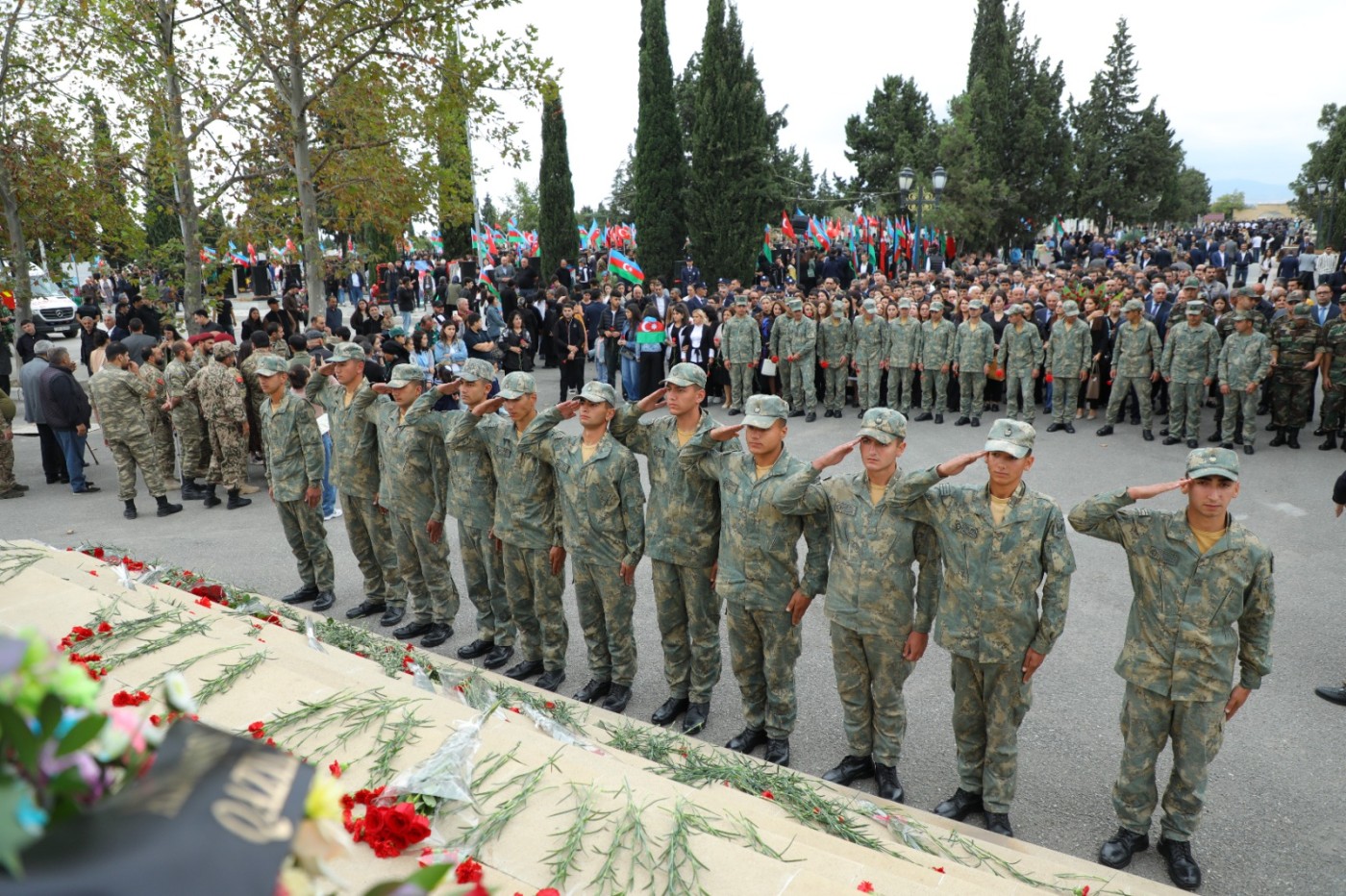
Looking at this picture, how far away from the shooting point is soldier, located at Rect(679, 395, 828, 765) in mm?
5164

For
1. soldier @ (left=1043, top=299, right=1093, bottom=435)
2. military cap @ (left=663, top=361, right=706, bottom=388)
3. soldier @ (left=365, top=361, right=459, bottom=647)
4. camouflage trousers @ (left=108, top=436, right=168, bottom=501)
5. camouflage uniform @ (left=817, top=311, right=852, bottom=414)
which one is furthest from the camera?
camouflage uniform @ (left=817, top=311, right=852, bottom=414)

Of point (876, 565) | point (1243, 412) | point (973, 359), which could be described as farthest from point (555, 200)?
point (876, 565)

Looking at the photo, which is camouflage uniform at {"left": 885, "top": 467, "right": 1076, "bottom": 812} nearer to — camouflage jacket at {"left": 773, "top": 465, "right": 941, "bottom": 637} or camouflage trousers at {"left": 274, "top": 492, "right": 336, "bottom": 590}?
camouflage jacket at {"left": 773, "top": 465, "right": 941, "bottom": 637}

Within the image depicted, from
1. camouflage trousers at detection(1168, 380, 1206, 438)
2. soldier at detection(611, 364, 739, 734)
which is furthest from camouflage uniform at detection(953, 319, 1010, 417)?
soldier at detection(611, 364, 739, 734)

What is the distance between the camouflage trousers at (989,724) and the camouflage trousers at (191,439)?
976 cm

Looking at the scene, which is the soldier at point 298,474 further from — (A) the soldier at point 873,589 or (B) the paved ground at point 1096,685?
(A) the soldier at point 873,589

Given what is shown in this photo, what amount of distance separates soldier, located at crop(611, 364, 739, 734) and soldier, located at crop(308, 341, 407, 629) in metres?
2.44

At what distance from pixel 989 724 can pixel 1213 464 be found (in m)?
1.63

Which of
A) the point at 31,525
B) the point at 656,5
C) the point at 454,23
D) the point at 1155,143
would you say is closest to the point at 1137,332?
the point at 454,23

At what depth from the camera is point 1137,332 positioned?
38.9 feet

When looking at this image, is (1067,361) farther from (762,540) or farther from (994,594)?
(994,594)

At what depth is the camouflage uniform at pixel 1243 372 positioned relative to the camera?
10.7 metres

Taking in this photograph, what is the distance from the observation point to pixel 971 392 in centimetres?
1327

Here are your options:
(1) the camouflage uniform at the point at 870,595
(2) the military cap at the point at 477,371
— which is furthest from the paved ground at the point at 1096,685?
(2) the military cap at the point at 477,371
